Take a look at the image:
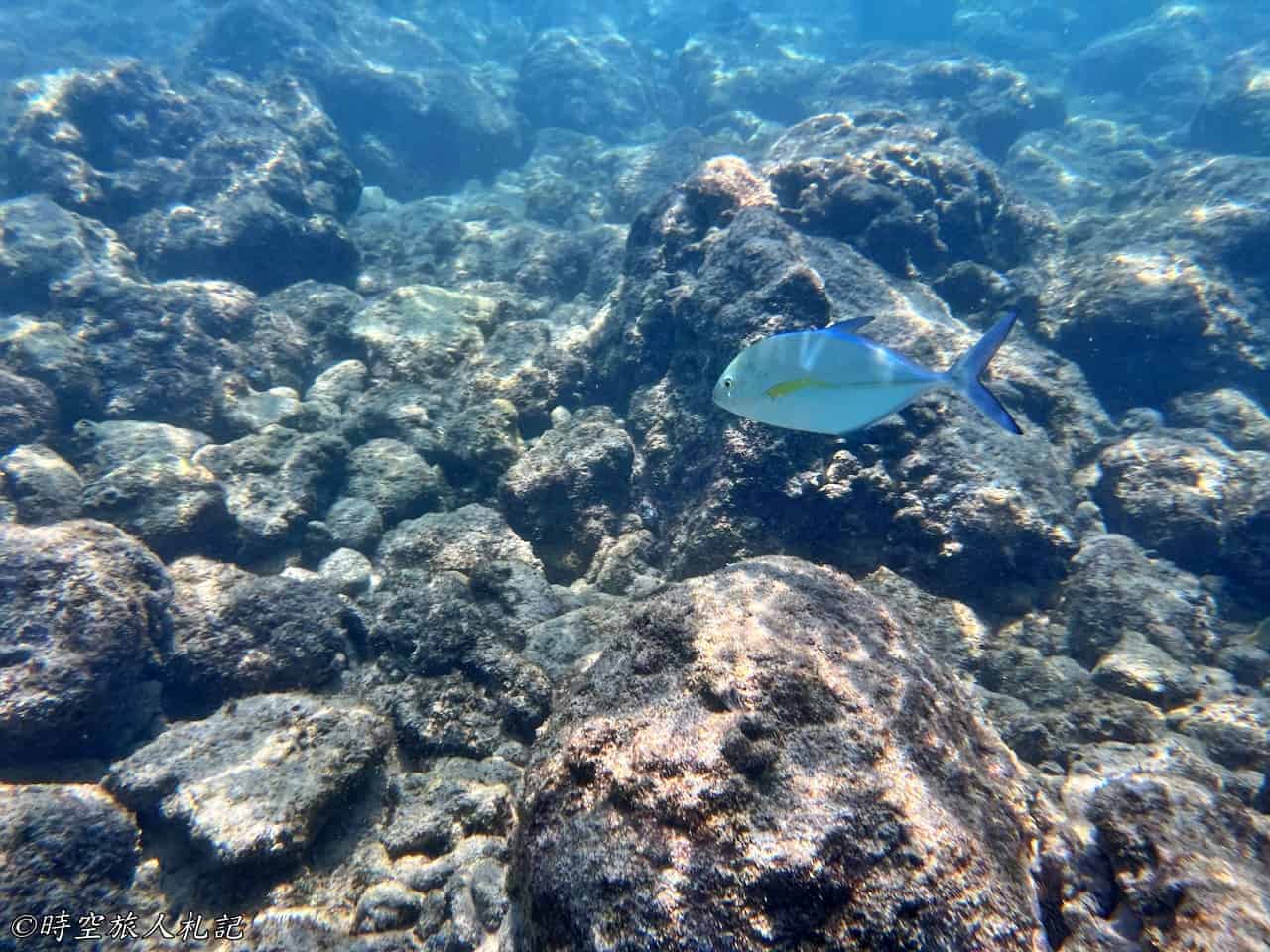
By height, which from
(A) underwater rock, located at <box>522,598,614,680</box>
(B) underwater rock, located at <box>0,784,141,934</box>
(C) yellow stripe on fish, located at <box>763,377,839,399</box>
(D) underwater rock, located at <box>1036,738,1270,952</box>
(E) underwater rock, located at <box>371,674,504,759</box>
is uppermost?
(C) yellow stripe on fish, located at <box>763,377,839,399</box>

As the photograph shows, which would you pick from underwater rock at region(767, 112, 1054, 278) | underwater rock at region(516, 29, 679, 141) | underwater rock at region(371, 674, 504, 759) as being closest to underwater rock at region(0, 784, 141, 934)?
underwater rock at region(371, 674, 504, 759)

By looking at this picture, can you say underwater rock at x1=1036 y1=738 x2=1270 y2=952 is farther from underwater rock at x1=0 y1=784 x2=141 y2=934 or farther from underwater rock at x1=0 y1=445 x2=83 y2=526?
underwater rock at x1=0 y1=445 x2=83 y2=526

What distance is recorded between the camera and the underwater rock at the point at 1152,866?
1989mm

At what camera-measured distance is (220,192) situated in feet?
30.0

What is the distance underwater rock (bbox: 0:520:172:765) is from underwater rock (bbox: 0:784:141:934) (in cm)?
54

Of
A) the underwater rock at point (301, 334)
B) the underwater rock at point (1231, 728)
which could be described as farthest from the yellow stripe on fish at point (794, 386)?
the underwater rock at point (301, 334)

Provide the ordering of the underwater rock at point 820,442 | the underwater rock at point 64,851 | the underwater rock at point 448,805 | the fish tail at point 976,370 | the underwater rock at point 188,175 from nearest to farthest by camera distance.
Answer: the underwater rock at point 64,851
the fish tail at point 976,370
the underwater rock at point 448,805
the underwater rock at point 820,442
the underwater rock at point 188,175

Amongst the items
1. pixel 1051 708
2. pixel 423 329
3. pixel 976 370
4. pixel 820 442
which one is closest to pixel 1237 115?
pixel 820 442

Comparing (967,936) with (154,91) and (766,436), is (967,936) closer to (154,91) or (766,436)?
(766,436)

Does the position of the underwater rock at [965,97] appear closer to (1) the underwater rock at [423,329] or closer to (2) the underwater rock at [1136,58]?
(2) the underwater rock at [1136,58]

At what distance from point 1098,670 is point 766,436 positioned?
270 centimetres

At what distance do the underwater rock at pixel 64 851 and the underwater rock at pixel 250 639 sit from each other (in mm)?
970

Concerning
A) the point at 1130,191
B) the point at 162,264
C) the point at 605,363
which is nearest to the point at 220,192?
the point at 162,264

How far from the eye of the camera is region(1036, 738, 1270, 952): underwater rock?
78.3 inches
